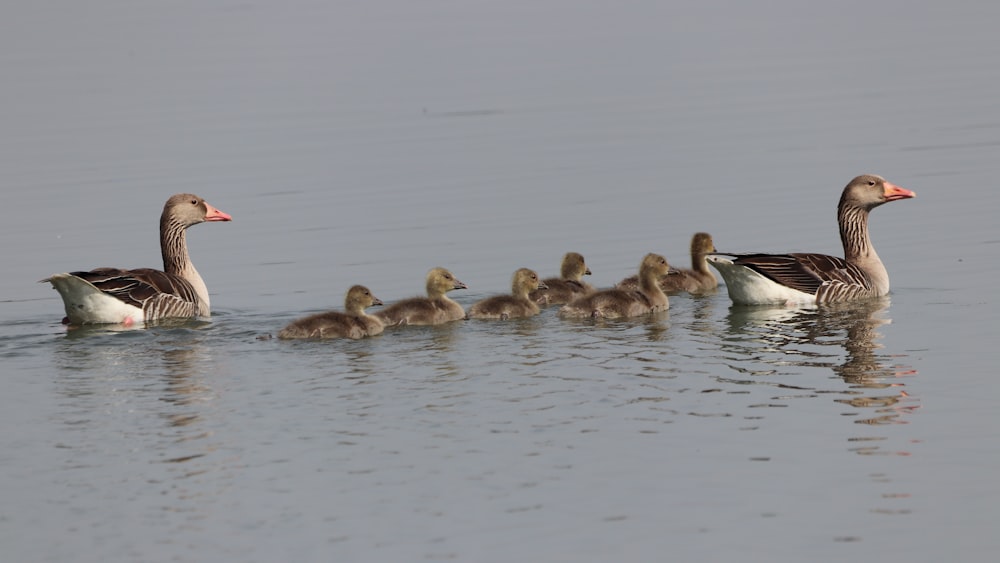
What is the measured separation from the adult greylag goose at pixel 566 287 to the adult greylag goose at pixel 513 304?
0.54 meters

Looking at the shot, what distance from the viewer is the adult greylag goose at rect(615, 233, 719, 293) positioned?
19.6 meters

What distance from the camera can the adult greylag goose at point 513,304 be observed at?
17.7 meters

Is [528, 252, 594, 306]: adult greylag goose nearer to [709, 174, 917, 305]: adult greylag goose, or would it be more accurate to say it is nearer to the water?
the water

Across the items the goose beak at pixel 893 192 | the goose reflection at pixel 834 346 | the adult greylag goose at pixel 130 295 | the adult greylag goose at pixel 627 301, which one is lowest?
the goose reflection at pixel 834 346

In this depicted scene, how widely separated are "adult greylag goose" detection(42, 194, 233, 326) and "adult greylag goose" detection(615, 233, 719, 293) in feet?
18.0

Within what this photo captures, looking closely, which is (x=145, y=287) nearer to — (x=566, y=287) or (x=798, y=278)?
(x=566, y=287)

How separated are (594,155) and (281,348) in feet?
47.9

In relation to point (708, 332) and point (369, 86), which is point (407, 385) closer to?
point (708, 332)

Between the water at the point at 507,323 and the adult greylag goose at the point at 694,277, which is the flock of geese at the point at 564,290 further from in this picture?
the water at the point at 507,323

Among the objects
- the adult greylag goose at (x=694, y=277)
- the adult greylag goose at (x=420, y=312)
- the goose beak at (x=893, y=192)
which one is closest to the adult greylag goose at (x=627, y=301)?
the adult greylag goose at (x=694, y=277)

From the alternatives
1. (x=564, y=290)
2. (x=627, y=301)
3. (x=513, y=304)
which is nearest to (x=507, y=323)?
(x=513, y=304)

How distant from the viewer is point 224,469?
38.8 ft

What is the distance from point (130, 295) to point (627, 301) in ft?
19.6

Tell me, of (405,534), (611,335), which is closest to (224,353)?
(611,335)
